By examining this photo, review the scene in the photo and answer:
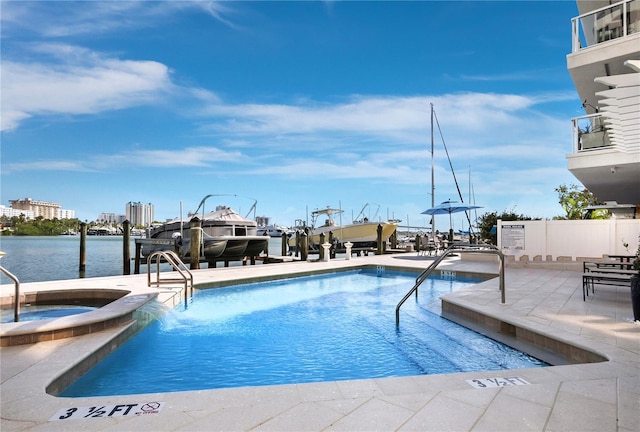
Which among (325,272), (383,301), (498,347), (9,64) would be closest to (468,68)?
(325,272)

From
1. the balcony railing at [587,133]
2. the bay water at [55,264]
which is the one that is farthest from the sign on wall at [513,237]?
the bay water at [55,264]

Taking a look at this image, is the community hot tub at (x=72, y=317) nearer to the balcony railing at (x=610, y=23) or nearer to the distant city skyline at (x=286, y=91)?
the distant city skyline at (x=286, y=91)

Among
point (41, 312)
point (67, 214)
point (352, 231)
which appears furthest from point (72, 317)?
point (67, 214)

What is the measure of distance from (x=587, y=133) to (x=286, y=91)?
15512 mm

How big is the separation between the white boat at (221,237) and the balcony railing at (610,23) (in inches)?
600

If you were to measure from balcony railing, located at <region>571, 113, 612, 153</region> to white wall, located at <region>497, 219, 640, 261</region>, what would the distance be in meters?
3.75

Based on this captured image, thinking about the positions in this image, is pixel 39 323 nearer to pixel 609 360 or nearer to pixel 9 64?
pixel 609 360

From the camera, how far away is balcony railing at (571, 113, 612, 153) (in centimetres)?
877

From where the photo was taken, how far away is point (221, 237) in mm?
18281

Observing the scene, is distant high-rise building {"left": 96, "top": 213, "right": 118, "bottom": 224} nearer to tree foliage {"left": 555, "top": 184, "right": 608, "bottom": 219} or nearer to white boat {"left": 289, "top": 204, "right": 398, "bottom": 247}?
white boat {"left": 289, "top": 204, "right": 398, "bottom": 247}

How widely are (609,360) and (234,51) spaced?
15.9 meters

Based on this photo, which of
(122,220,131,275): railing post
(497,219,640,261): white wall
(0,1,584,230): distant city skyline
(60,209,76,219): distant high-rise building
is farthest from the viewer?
(60,209,76,219): distant high-rise building

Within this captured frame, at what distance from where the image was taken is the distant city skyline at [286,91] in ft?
40.3

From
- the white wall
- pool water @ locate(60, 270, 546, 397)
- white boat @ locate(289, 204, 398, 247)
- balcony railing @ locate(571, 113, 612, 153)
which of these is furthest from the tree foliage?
pool water @ locate(60, 270, 546, 397)
